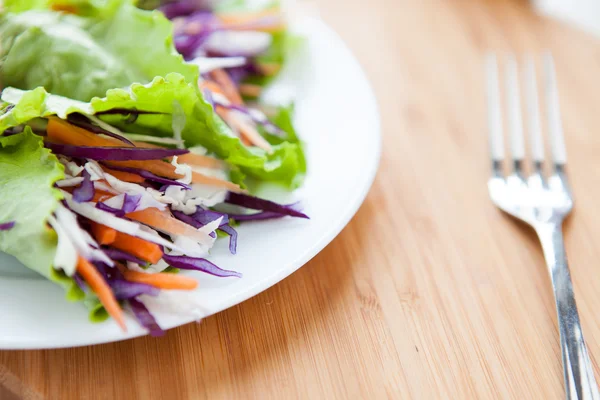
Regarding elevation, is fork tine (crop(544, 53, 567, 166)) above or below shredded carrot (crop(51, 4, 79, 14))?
below

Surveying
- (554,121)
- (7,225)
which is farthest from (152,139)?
(554,121)

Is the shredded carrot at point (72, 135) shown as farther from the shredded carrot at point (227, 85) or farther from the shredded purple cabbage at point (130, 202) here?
the shredded carrot at point (227, 85)

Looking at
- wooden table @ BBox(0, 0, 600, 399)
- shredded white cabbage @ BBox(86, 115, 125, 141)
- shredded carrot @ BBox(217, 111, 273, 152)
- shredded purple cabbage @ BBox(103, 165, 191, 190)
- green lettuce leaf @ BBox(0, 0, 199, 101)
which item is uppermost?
green lettuce leaf @ BBox(0, 0, 199, 101)

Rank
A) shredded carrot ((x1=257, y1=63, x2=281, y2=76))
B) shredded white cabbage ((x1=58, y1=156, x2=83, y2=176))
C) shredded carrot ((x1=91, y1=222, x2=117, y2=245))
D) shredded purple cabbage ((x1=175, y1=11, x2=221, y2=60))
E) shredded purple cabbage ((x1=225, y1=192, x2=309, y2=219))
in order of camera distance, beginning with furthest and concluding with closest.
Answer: shredded carrot ((x1=257, y1=63, x2=281, y2=76))
shredded purple cabbage ((x1=175, y1=11, x2=221, y2=60))
shredded purple cabbage ((x1=225, y1=192, x2=309, y2=219))
shredded white cabbage ((x1=58, y1=156, x2=83, y2=176))
shredded carrot ((x1=91, y1=222, x2=117, y2=245))

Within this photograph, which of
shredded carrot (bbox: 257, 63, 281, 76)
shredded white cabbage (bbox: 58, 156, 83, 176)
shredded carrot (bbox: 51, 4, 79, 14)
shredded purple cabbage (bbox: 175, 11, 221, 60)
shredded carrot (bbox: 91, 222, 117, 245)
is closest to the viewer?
shredded carrot (bbox: 91, 222, 117, 245)

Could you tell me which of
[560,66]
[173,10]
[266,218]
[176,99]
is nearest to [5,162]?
[176,99]

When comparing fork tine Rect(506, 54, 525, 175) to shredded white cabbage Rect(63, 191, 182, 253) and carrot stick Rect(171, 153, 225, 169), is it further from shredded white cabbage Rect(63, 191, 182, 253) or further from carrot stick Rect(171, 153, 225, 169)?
shredded white cabbage Rect(63, 191, 182, 253)

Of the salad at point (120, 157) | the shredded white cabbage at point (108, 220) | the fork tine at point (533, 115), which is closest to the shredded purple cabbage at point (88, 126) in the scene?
the salad at point (120, 157)

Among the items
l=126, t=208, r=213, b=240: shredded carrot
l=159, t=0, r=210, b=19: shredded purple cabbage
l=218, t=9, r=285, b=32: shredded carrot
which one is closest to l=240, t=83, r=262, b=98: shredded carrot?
l=218, t=9, r=285, b=32: shredded carrot
